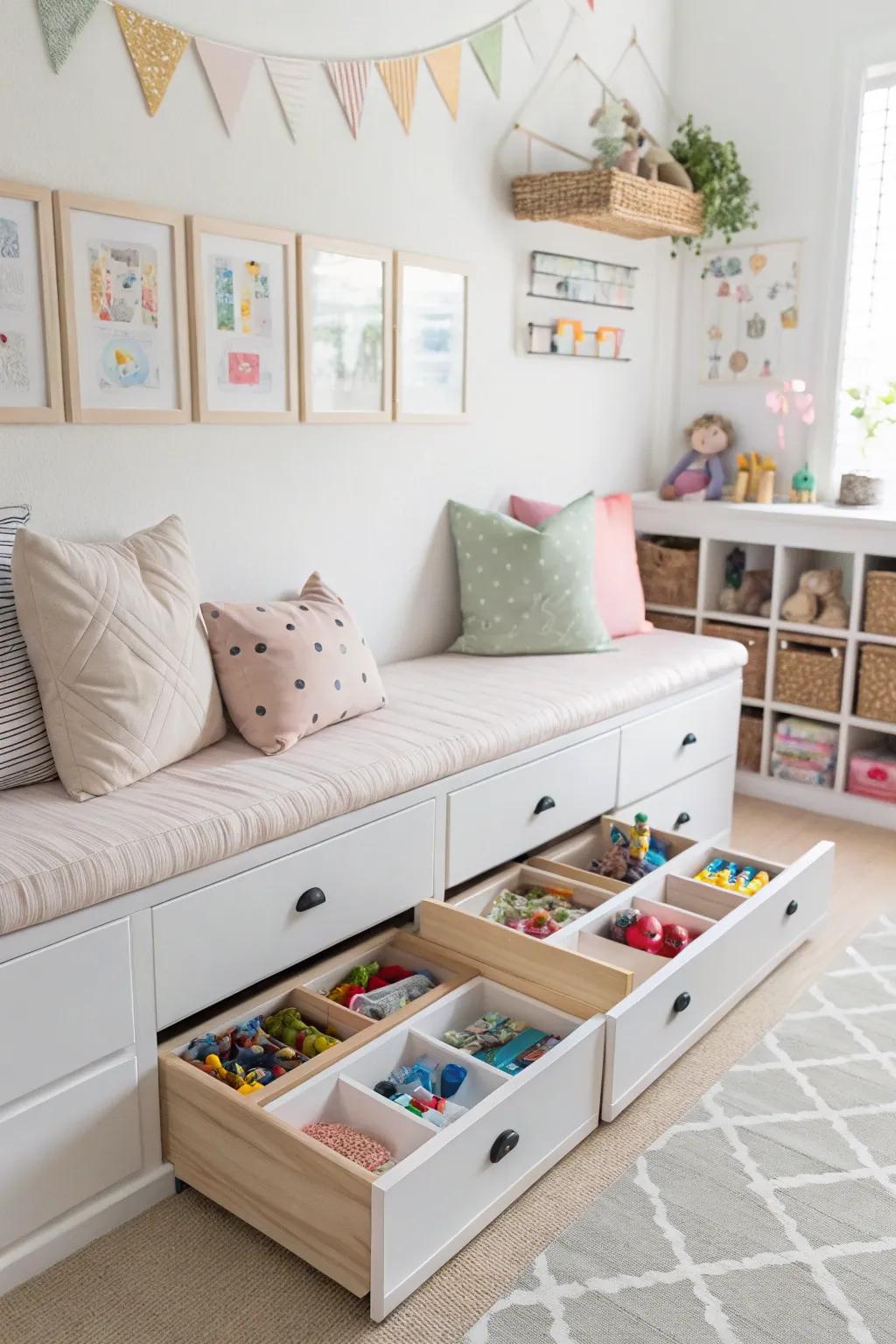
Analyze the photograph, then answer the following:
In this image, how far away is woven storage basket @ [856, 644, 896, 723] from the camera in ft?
10.9

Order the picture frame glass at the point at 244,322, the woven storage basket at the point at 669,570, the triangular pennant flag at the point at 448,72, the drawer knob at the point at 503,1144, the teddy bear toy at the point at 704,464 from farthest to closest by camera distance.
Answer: the teddy bear toy at the point at 704,464 < the woven storage basket at the point at 669,570 < the triangular pennant flag at the point at 448,72 < the picture frame glass at the point at 244,322 < the drawer knob at the point at 503,1144

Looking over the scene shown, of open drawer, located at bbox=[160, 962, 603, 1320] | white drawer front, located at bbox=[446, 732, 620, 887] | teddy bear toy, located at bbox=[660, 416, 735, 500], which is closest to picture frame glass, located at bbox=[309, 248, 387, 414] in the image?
white drawer front, located at bbox=[446, 732, 620, 887]

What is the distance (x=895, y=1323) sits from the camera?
5.18ft

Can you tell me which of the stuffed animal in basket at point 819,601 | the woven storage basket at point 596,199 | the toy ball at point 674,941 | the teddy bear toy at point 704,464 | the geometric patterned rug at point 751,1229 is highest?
the woven storage basket at point 596,199

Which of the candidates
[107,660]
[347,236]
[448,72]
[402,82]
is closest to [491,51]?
[448,72]

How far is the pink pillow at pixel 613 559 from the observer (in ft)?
10.9

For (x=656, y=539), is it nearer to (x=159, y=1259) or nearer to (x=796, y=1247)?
(x=796, y=1247)

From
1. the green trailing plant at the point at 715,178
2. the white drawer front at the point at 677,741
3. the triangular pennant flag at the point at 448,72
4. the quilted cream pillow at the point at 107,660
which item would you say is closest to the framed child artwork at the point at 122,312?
the quilted cream pillow at the point at 107,660

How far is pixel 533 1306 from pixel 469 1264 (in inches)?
4.5

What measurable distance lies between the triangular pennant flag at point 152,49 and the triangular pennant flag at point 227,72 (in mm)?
54

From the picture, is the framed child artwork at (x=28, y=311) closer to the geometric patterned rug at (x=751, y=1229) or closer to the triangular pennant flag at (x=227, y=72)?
the triangular pennant flag at (x=227, y=72)

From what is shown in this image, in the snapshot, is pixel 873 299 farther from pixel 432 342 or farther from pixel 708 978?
pixel 708 978

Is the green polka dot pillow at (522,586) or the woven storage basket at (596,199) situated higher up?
the woven storage basket at (596,199)

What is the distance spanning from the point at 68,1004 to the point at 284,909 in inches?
16.6
